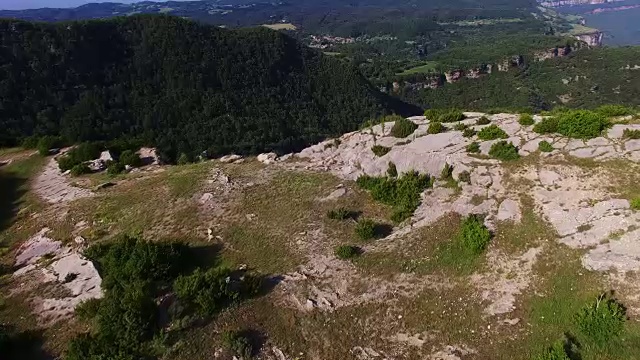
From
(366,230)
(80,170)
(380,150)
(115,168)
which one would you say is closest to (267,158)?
(380,150)

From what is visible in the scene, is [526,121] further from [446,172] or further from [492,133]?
[446,172]

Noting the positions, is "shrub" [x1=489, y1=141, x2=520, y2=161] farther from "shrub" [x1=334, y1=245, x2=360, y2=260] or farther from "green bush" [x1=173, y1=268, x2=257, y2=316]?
"green bush" [x1=173, y1=268, x2=257, y2=316]

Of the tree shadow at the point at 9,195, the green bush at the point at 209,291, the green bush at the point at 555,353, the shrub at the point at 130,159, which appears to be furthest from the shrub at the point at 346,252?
the tree shadow at the point at 9,195

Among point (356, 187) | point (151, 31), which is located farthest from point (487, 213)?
point (151, 31)

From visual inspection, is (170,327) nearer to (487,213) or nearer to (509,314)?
(509,314)

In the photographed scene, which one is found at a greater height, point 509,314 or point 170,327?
point 170,327

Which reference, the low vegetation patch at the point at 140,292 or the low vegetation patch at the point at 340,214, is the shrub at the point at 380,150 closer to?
the low vegetation patch at the point at 340,214
